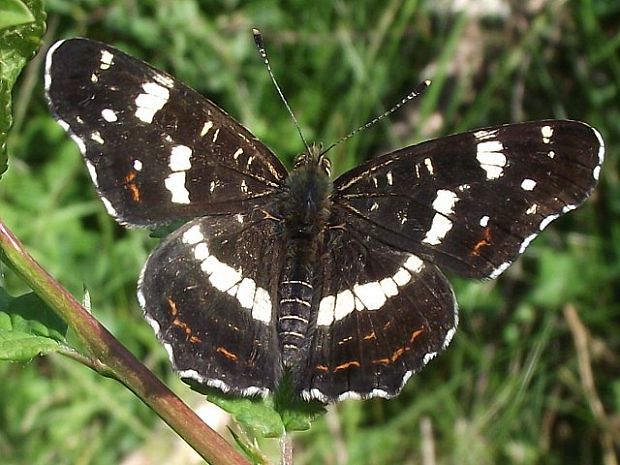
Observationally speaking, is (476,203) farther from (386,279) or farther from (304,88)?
(304,88)

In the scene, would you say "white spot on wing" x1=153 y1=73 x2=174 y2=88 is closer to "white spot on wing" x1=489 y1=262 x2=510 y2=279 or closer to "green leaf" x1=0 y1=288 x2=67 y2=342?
"green leaf" x1=0 y1=288 x2=67 y2=342

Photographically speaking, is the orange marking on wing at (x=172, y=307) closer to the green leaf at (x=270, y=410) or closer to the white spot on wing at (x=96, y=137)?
the green leaf at (x=270, y=410)

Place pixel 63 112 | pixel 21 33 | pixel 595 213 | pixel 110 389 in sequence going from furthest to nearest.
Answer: pixel 595 213
pixel 110 389
pixel 63 112
pixel 21 33

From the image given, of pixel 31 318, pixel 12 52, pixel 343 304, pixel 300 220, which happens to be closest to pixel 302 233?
pixel 300 220

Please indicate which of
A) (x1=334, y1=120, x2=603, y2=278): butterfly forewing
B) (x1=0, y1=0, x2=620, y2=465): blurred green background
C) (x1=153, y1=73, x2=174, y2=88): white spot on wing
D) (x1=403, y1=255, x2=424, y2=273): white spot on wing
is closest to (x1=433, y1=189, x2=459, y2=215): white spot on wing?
(x1=334, y1=120, x2=603, y2=278): butterfly forewing

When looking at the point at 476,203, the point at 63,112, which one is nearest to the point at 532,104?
the point at 476,203

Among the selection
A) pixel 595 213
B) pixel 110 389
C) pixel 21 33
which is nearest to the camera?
pixel 21 33

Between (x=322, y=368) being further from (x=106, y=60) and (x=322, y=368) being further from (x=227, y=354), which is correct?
(x=106, y=60)
